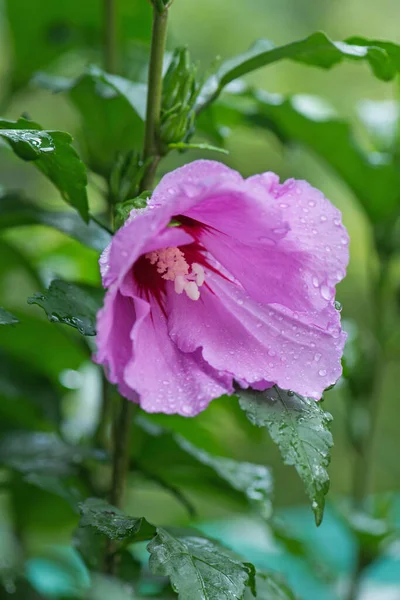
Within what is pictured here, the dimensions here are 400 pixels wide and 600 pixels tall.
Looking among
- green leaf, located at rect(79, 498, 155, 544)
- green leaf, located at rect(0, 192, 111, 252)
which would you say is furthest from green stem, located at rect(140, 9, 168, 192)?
green leaf, located at rect(79, 498, 155, 544)

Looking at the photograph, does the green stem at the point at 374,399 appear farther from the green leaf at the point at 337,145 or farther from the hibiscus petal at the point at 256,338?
the hibiscus petal at the point at 256,338

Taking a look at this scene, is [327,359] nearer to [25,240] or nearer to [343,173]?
[343,173]

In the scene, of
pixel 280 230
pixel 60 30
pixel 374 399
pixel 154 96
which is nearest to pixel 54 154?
pixel 154 96

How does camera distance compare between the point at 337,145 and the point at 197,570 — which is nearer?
the point at 197,570

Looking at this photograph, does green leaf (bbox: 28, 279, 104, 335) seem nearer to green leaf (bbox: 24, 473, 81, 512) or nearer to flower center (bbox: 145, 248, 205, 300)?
flower center (bbox: 145, 248, 205, 300)

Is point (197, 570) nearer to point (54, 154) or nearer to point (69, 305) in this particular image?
point (69, 305)

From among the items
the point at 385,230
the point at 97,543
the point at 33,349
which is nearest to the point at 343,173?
the point at 385,230

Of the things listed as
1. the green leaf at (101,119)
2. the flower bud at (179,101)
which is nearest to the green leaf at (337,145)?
the green leaf at (101,119)
